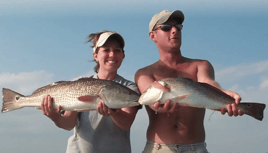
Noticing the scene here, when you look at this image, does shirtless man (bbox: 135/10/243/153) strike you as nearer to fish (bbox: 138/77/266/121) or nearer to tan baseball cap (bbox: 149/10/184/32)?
tan baseball cap (bbox: 149/10/184/32)

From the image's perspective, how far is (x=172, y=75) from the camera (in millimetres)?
6117

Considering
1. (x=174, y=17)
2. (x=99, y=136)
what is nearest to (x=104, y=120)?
(x=99, y=136)

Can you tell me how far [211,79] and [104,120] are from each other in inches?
84.7

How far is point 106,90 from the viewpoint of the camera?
5.45 m

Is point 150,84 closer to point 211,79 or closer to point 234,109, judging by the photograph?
point 211,79

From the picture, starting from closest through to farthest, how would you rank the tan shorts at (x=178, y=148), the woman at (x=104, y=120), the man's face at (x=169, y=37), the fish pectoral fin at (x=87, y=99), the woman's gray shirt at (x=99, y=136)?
the fish pectoral fin at (x=87, y=99), the tan shorts at (x=178, y=148), the woman at (x=104, y=120), the woman's gray shirt at (x=99, y=136), the man's face at (x=169, y=37)

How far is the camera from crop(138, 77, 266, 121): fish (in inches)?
196

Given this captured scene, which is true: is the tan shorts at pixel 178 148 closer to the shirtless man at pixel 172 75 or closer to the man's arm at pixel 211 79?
the shirtless man at pixel 172 75

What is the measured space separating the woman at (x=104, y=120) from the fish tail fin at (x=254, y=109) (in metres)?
1.92

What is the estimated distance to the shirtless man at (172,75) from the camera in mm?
5555

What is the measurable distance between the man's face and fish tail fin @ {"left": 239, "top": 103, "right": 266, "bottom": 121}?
1.72 metres

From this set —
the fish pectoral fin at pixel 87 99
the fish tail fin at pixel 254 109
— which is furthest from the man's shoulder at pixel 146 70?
the fish tail fin at pixel 254 109

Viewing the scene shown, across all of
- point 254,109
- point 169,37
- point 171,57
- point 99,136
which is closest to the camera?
point 254,109

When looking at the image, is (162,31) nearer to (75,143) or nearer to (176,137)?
(176,137)
